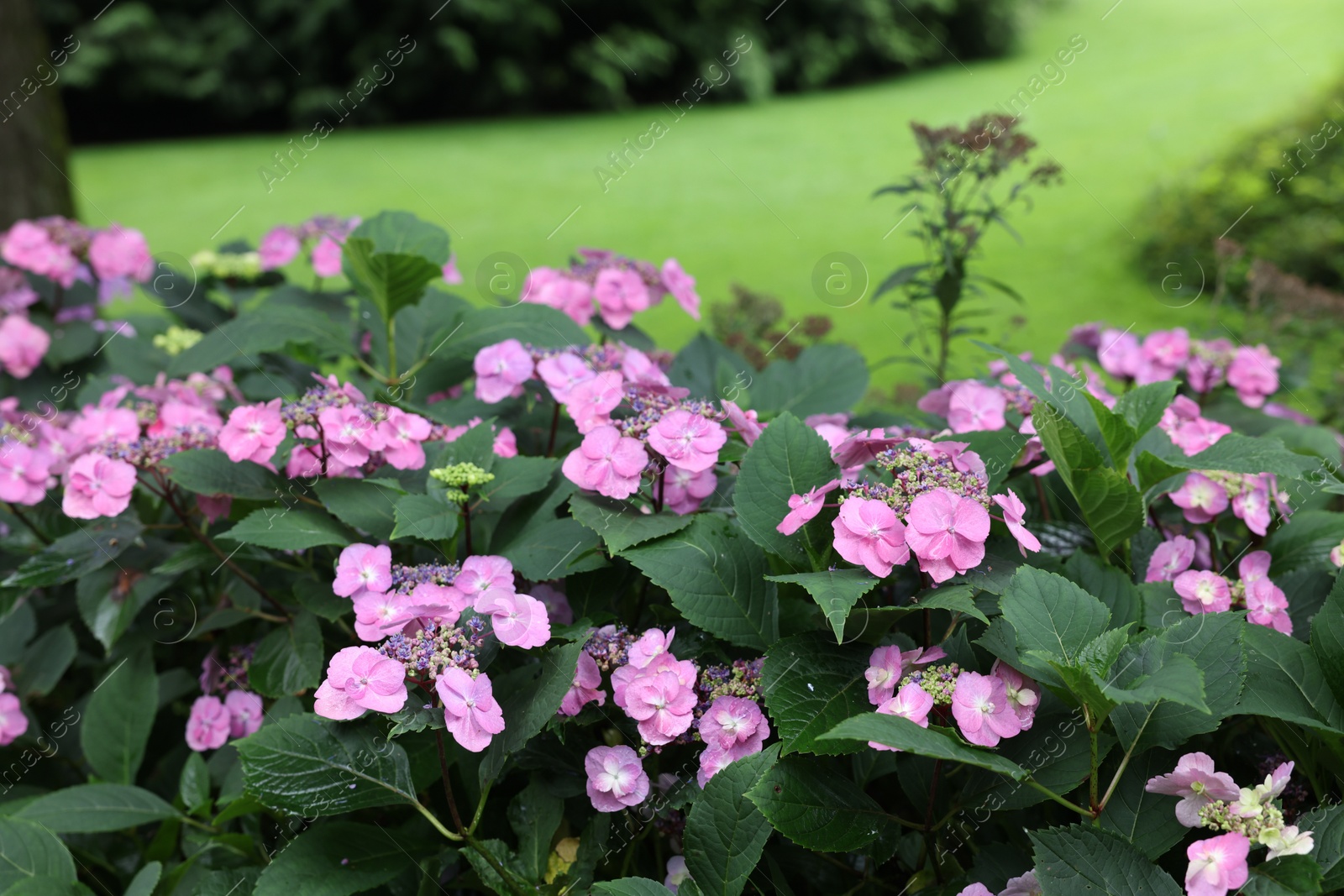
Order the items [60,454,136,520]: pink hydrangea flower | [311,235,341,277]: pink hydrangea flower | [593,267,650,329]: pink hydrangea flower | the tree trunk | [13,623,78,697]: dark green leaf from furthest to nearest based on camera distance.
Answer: the tree trunk → [311,235,341,277]: pink hydrangea flower → [593,267,650,329]: pink hydrangea flower → [13,623,78,697]: dark green leaf → [60,454,136,520]: pink hydrangea flower

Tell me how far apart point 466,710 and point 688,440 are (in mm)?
409

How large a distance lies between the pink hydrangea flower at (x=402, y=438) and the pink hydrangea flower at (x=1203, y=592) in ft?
3.19

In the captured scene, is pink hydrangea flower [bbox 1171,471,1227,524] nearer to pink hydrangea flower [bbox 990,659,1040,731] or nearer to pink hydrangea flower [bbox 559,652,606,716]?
pink hydrangea flower [bbox 990,659,1040,731]

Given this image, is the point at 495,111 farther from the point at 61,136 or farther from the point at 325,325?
the point at 325,325

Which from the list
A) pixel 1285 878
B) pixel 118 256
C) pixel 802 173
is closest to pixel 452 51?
pixel 802 173

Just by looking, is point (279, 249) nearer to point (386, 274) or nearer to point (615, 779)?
point (386, 274)

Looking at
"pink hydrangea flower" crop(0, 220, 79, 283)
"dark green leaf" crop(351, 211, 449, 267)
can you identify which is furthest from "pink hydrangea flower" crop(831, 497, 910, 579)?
"pink hydrangea flower" crop(0, 220, 79, 283)

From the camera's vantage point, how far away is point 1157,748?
1.10m

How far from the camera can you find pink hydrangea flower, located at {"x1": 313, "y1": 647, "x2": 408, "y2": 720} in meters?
1.03

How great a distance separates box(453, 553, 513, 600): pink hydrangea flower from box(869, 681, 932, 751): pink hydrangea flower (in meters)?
0.43

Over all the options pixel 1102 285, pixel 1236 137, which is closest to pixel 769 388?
pixel 1102 285

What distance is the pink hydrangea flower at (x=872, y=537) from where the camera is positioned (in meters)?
1.07

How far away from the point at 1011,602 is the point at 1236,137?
840cm

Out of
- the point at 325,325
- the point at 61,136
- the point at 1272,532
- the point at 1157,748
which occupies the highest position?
the point at 61,136
